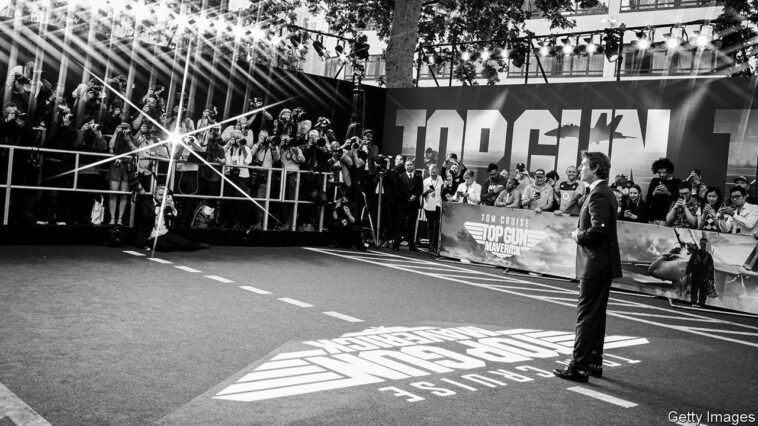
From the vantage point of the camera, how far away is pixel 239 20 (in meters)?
30.3

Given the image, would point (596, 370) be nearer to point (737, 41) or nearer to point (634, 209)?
point (634, 209)

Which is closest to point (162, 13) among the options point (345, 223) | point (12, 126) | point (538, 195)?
point (345, 223)

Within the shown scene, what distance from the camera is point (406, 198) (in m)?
18.2

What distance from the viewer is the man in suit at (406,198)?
18172 mm

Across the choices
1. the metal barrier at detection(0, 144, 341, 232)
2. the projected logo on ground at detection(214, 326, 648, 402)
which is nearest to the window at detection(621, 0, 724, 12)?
the metal barrier at detection(0, 144, 341, 232)

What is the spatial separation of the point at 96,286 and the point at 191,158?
6.55 metres

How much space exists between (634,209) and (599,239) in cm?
794

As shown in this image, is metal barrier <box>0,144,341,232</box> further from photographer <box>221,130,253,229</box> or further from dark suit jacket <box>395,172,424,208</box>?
dark suit jacket <box>395,172,424,208</box>

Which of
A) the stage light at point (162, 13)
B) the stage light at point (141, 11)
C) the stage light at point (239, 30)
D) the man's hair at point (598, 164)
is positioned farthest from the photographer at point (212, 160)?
the stage light at point (239, 30)

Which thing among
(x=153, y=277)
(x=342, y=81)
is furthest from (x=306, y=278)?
(x=342, y=81)

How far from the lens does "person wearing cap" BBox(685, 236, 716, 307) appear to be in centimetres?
1269

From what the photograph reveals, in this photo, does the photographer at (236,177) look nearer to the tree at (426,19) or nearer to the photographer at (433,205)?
the photographer at (433,205)

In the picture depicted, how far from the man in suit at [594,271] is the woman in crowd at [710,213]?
6.44 meters

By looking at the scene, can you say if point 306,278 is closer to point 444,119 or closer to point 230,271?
point 230,271
